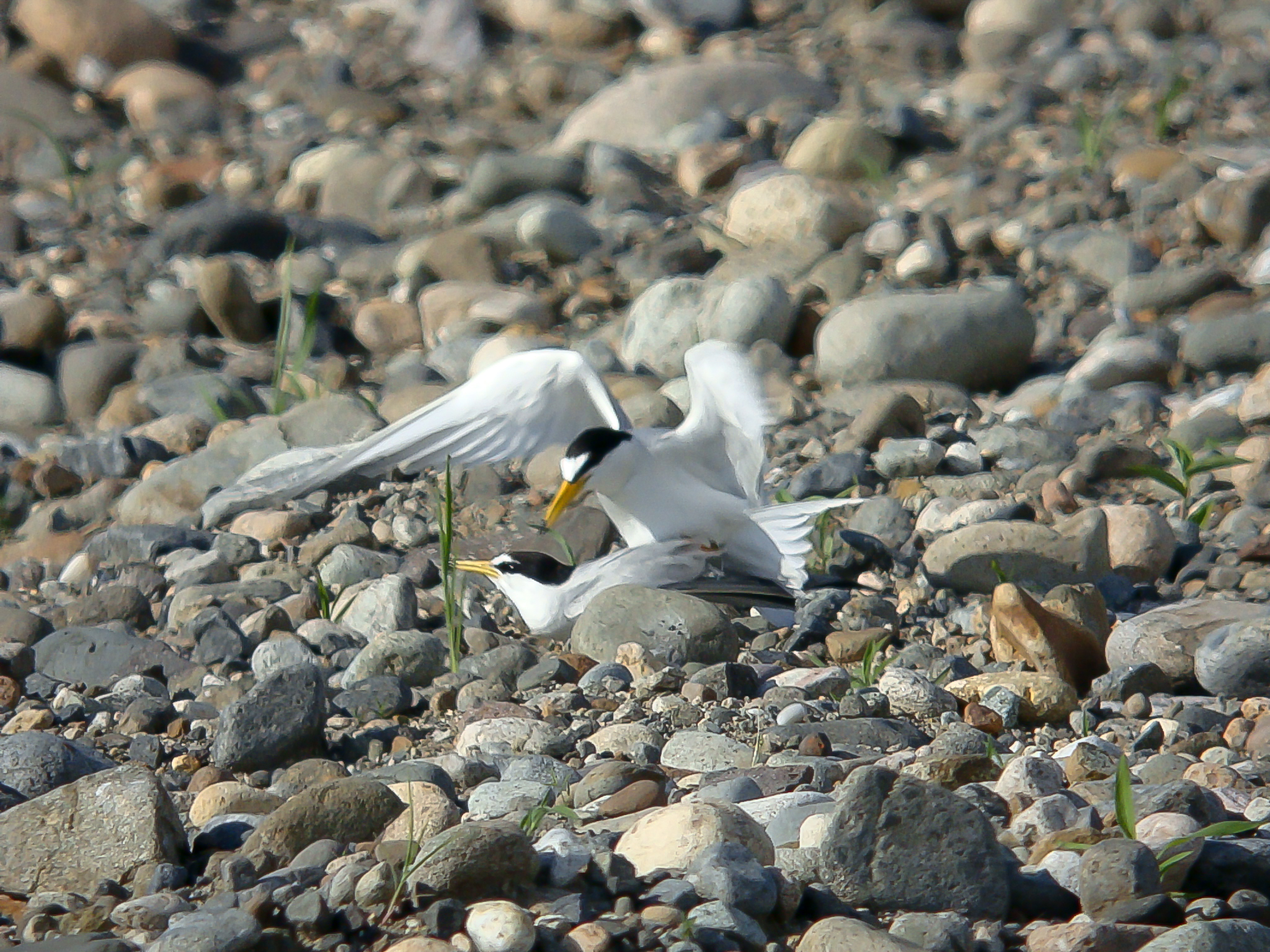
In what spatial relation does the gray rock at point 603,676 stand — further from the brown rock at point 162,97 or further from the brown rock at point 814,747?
the brown rock at point 162,97

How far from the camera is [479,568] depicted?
343 cm

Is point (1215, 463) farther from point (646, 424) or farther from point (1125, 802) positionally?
point (1125, 802)

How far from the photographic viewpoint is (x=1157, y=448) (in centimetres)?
423

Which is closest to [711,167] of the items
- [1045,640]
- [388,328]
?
[388,328]

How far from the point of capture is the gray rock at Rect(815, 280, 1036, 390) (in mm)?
4727

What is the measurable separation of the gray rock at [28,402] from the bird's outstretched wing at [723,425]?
105 inches

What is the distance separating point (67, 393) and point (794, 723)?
3.55 meters

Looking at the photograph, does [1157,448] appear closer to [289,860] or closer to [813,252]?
[813,252]

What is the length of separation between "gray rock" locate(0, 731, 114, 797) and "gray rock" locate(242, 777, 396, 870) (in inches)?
19.4

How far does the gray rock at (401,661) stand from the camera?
3.11 metres

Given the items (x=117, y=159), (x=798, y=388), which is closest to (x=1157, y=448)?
(x=798, y=388)

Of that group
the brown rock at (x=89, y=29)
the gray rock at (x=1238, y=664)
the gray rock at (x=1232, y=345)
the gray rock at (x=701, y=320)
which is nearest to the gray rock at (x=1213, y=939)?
the gray rock at (x=1238, y=664)

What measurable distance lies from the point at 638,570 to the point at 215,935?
1732mm

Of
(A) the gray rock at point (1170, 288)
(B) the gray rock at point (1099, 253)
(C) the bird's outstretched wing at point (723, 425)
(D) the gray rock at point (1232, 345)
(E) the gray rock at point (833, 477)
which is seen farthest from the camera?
(B) the gray rock at point (1099, 253)
